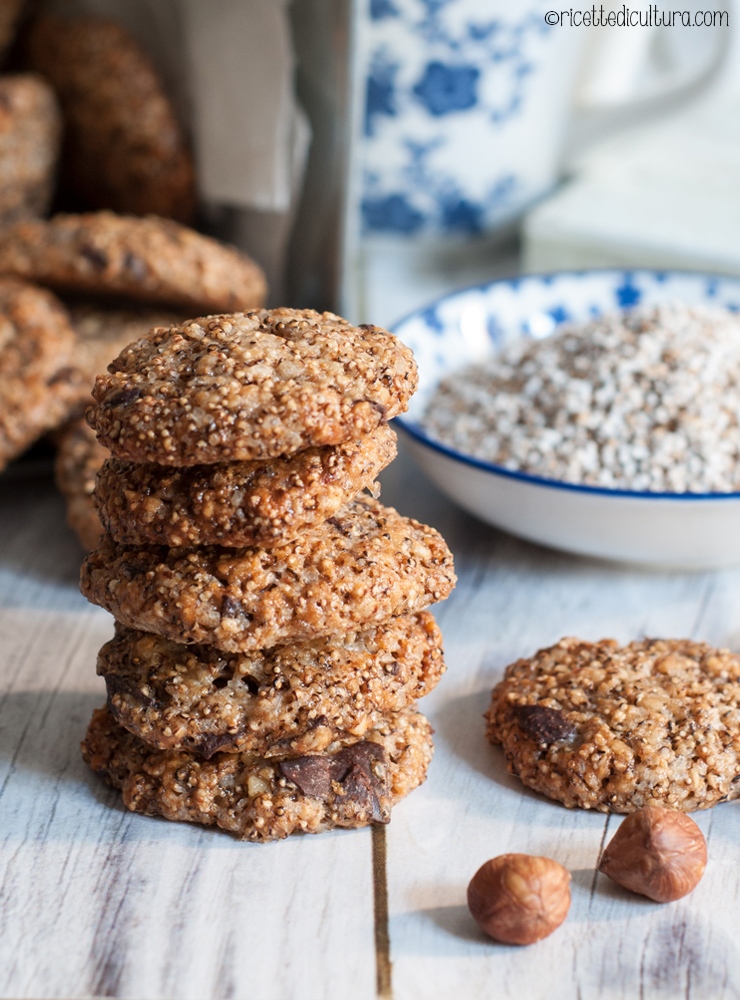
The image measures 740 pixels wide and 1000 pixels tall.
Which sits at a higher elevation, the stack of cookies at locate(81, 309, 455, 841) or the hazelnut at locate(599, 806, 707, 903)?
the stack of cookies at locate(81, 309, 455, 841)

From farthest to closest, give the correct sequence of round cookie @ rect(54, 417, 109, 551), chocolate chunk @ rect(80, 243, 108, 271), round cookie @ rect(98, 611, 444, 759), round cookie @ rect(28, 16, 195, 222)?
round cookie @ rect(28, 16, 195, 222)
chocolate chunk @ rect(80, 243, 108, 271)
round cookie @ rect(54, 417, 109, 551)
round cookie @ rect(98, 611, 444, 759)

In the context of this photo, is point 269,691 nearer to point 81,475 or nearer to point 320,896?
point 320,896

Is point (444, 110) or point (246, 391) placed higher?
point (246, 391)

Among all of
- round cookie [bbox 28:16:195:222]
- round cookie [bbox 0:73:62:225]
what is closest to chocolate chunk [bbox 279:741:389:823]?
round cookie [bbox 0:73:62:225]

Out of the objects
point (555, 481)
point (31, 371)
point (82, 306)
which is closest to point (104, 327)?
point (82, 306)

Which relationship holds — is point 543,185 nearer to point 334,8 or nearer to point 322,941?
point 334,8

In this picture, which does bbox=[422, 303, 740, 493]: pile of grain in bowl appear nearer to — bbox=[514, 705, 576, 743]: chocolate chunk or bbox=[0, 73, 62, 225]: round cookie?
bbox=[514, 705, 576, 743]: chocolate chunk
